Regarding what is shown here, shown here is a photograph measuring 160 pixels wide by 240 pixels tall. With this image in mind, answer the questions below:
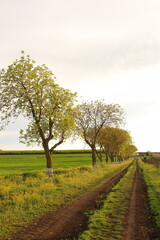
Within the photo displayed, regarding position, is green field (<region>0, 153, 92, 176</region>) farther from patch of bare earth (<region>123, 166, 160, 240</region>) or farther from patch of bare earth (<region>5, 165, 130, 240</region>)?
patch of bare earth (<region>123, 166, 160, 240</region>)

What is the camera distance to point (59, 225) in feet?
29.5

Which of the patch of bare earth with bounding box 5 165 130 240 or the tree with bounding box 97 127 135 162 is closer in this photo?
the patch of bare earth with bounding box 5 165 130 240

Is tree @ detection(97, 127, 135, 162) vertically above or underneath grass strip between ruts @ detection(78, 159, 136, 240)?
above

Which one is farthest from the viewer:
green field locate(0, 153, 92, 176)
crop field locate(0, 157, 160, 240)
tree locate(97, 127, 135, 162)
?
tree locate(97, 127, 135, 162)

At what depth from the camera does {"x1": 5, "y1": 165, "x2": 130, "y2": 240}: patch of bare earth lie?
784 centimetres

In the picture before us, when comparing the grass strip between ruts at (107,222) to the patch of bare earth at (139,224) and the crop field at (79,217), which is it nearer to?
the crop field at (79,217)

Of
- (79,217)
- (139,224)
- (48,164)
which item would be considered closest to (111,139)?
(48,164)

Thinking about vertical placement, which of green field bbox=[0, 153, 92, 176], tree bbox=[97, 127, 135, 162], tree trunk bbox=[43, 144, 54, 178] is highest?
tree bbox=[97, 127, 135, 162]

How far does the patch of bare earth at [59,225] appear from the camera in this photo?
784 centimetres

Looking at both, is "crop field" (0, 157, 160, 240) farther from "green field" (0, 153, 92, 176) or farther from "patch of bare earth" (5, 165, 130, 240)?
"green field" (0, 153, 92, 176)

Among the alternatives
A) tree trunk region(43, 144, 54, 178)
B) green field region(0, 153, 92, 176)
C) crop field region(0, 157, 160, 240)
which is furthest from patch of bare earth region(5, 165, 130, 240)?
green field region(0, 153, 92, 176)

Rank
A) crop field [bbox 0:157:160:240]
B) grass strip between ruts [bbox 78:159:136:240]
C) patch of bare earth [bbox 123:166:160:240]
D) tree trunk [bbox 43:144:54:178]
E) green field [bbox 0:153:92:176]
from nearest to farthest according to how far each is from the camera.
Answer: grass strip between ruts [bbox 78:159:136:240] → patch of bare earth [bbox 123:166:160:240] → crop field [bbox 0:157:160:240] → tree trunk [bbox 43:144:54:178] → green field [bbox 0:153:92:176]

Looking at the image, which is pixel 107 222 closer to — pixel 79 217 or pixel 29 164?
pixel 79 217

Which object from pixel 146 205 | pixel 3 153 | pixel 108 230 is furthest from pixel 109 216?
pixel 3 153
